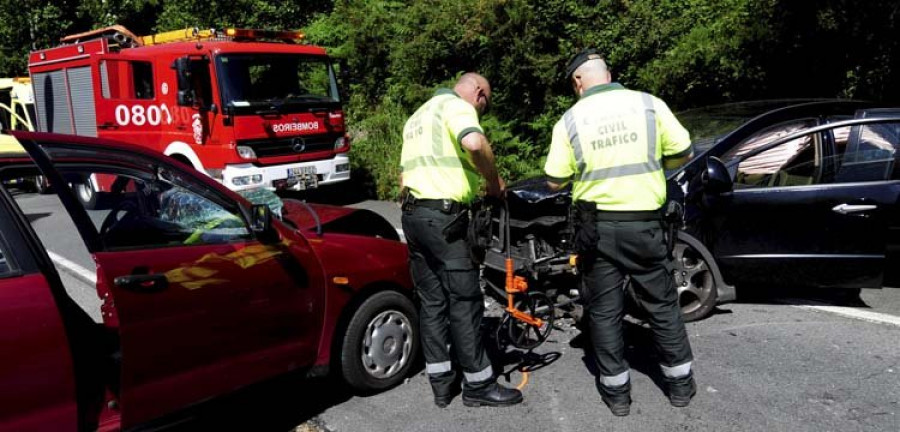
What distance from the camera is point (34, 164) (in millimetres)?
2965

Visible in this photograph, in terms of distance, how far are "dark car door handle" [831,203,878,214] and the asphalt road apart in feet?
2.58

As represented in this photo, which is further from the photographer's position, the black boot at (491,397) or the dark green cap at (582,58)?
the black boot at (491,397)

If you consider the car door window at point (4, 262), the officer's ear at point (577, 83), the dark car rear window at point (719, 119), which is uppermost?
the officer's ear at point (577, 83)

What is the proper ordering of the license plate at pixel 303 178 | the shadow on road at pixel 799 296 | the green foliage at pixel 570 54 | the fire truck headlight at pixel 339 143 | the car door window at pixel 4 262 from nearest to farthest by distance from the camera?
the car door window at pixel 4 262, the shadow on road at pixel 799 296, the green foliage at pixel 570 54, the license plate at pixel 303 178, the fire truck headlight at pixel 339 143

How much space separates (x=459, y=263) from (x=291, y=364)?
3.34ft

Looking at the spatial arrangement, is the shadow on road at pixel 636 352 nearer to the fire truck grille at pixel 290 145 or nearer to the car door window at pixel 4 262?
the car door window at pixel 4 262

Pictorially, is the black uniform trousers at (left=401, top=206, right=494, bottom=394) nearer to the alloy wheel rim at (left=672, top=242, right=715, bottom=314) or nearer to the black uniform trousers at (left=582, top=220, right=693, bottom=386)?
the black uniform trousers at (left=582, top=220, right=693, bottom=386)

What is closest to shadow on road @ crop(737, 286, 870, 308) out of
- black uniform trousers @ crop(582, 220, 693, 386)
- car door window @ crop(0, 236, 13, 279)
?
black uniform trousers @ crop(582, 220, 693, 386)

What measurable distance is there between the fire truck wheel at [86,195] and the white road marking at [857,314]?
15.7 feet

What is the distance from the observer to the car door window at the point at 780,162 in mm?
5008

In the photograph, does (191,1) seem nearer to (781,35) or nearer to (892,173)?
(781,35)

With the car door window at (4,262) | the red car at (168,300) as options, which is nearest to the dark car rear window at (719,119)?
the red car at (168,300)

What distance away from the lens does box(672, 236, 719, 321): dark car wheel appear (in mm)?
4926

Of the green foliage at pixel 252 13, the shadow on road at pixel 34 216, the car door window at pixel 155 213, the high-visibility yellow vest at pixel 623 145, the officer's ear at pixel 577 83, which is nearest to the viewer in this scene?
the shadow on road at pixel 34 216
